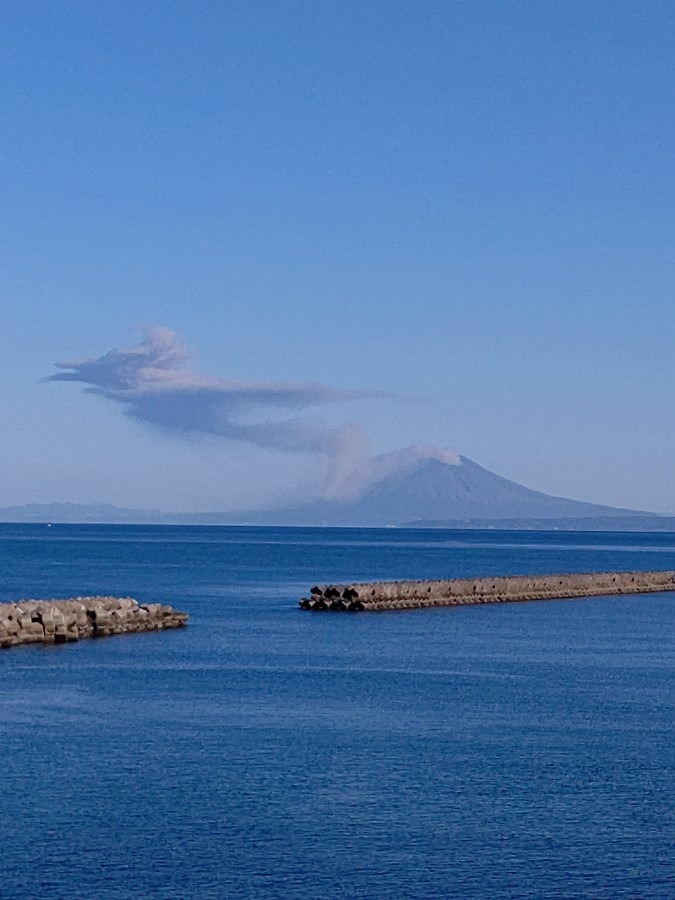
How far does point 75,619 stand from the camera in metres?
53.4

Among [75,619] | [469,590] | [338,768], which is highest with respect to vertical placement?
[469,590]

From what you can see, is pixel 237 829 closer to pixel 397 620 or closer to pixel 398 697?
pixel 398 697

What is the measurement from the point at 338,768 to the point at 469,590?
2045 inches

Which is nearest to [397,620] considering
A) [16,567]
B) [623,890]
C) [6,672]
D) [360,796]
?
[6,672]

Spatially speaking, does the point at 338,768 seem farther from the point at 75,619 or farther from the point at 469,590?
the point at 469,590

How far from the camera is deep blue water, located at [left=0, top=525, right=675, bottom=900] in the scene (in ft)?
67.0

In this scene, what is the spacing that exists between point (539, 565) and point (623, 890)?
5140 inches

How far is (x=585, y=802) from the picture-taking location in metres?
24.8

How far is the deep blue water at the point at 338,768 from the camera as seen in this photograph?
20422mm

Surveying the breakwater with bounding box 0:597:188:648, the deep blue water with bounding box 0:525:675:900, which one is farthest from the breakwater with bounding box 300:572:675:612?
the deep blue water with bounding box 0:525:675:900

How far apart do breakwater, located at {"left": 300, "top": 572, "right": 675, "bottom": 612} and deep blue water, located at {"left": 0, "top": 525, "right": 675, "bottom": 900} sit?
51.3 ft

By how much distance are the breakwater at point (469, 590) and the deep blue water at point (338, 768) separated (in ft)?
51.3

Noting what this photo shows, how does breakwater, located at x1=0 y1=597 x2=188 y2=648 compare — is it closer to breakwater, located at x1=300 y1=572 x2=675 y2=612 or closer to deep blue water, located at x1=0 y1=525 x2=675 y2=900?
deep blue water, located at x1=0 y1=525 x2=675 y2=900

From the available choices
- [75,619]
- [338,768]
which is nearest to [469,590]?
[75,619]
